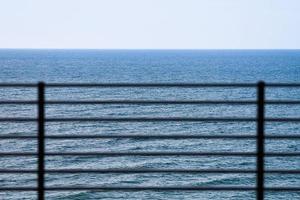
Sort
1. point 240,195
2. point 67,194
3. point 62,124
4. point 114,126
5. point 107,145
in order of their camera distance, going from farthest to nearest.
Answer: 1. point 62,124
2. point 114,126
3. point 107,145
4. point 240,195
5. point 67,194

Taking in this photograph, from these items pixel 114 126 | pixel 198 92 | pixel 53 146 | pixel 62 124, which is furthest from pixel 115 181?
→ pixel 198 92

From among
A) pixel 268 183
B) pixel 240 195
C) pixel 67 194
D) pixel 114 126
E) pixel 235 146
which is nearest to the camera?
pixel 67 194

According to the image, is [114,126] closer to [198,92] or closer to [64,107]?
[64,107]

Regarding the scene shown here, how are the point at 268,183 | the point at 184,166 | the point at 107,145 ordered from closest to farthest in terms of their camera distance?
1. the point at 268,183
2. the point at 184,166
3. the point at 107,145

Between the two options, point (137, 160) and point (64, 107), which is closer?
point (137, 160)

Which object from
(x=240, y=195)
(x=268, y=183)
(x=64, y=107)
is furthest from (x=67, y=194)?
(x=64, y=107)

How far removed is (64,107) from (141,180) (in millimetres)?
35426

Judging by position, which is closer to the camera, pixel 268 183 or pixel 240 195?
pixel 240 195

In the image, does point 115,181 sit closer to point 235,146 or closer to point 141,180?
point 141,180

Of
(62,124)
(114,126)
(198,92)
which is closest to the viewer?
(114,126)

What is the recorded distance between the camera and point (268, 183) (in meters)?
38.8

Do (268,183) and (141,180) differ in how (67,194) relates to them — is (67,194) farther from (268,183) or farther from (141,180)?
(268,183)

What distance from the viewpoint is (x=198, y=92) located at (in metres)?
95.9

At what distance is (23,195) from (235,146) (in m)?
21.1
